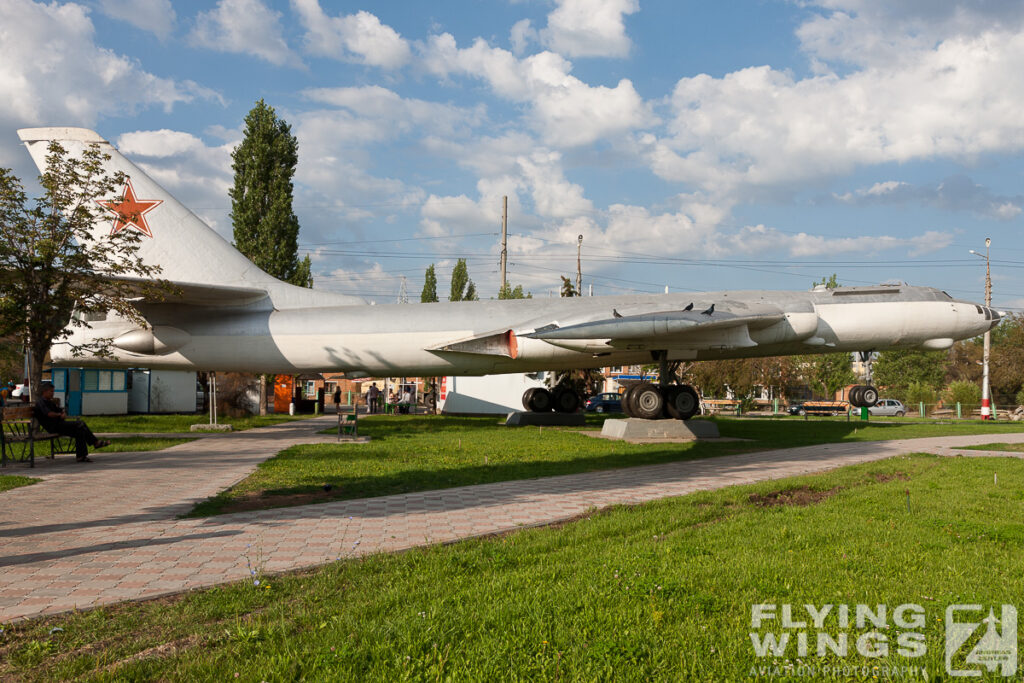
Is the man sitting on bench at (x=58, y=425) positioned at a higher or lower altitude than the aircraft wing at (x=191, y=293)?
lower

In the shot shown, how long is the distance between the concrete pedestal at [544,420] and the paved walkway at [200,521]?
9.54 meters

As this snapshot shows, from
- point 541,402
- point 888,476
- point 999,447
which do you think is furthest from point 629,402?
point 999,447

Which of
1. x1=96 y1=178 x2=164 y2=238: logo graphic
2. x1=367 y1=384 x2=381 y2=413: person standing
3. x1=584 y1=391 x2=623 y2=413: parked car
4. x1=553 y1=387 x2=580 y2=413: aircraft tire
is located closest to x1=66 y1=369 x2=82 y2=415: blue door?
x1=367 y1=384 x2=381 y2=413: person standing

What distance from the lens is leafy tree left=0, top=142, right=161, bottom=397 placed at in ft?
40.0

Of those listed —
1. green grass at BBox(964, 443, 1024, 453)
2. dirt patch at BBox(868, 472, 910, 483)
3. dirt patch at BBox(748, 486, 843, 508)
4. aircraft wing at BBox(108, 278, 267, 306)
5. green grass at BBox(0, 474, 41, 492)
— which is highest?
aircraft wing at BBox(108, 278, 267, 306)

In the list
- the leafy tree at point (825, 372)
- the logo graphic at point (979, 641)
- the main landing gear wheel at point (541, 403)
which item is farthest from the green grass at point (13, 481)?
the leafy tree at point (825, 372)

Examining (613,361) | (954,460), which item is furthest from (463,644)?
(613,361)

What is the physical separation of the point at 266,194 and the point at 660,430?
2389 centimetres

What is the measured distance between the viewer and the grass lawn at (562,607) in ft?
9.83

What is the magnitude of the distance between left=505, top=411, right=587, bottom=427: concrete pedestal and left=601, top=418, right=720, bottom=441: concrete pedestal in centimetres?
432

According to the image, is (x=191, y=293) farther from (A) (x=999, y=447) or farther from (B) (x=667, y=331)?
(A) (x=999, y=447)

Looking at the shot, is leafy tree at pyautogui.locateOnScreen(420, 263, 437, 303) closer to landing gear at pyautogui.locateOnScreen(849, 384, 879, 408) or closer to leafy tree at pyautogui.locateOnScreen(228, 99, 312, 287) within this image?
leafy tree at pyautogui.locateOnScreen(228, 99, 312, 287)

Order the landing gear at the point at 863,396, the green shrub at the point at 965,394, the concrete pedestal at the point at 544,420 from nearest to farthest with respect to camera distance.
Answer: the landing gear at the point at 863,396 < the concrete pedestal at the point at 544,420 < the green shrub at the point at 965,394

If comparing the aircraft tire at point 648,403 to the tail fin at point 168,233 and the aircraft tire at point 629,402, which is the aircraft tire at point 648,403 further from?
the tail fin at point 168,233
